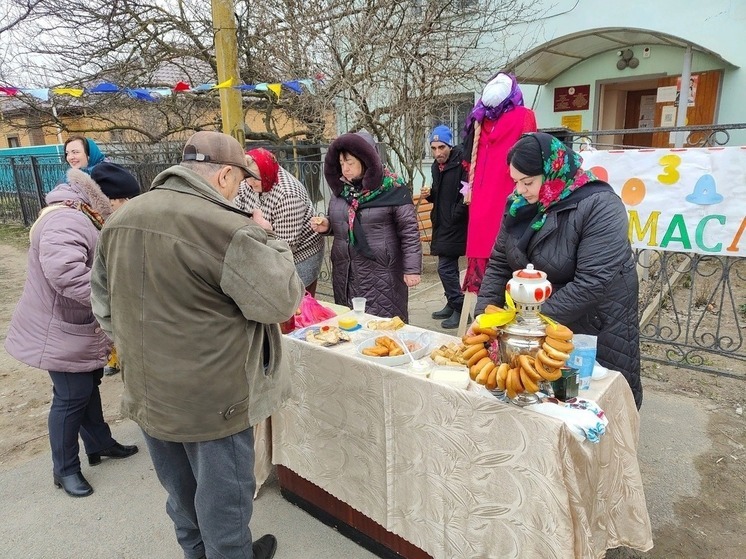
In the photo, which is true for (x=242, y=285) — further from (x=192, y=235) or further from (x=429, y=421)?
(x=429, y=421)

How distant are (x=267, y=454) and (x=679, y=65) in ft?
29.1

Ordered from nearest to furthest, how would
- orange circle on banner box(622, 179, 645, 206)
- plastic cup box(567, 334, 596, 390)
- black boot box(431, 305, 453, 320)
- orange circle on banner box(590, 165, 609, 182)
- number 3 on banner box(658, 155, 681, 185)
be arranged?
plastic cup box(567, 334, 596, 390) < number 3 on banner box(658, 155, 681, 185) < orange circle on banner box(622, 179, 645, 206) < orange circle on banner box(590, 165, 609, 182) < black boot box(431, 305, 453, 320)

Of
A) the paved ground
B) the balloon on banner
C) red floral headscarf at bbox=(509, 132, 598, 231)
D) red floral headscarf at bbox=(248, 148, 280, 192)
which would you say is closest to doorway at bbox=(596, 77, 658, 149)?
the balloon on banner

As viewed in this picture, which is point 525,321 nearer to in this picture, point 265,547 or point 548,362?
point 548,362

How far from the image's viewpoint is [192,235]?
1509 mm

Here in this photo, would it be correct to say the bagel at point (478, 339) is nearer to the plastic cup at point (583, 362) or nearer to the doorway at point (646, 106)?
the plastic cup at point (583, 362)

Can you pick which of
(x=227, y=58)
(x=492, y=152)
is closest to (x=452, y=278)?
(x=492, y=152)

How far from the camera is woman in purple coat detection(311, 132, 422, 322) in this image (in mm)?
3197

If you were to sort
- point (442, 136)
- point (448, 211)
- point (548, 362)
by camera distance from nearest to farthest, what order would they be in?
1. point (548, 362)
2. point (442, 136)
3. point (448, 211)

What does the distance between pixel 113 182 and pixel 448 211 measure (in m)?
2.95

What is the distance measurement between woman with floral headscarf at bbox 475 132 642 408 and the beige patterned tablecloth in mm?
348

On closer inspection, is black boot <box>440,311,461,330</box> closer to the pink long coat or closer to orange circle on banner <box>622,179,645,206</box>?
the pink long coat

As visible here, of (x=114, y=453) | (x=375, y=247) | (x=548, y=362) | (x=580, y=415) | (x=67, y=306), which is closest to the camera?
(x=548, y=362)

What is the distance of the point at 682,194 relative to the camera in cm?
347
